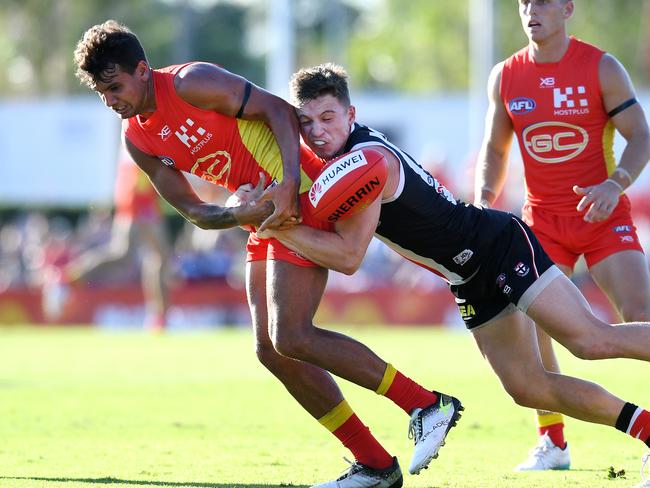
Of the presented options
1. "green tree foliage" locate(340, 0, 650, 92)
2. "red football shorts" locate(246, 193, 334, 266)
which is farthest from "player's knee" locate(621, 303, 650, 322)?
"green tree foliage" locate(340, 0, 650, 92)

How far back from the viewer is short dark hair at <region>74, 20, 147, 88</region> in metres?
6.26

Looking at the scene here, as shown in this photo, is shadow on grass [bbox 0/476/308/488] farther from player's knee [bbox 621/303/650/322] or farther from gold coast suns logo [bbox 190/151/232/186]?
player's knee [bbox 621/303/650/322]

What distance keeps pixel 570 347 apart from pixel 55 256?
1812 cm

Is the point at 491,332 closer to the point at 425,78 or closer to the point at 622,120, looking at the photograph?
the point at 622,120

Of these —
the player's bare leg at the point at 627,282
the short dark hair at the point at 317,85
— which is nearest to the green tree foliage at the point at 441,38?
the player's bare leg at the point at 627,282

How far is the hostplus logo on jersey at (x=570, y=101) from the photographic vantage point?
24.9ft

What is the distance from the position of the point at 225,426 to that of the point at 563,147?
323 cm

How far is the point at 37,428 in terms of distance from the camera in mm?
8867

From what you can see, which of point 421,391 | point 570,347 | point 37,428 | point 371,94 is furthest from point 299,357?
point 371,94

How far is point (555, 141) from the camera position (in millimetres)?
7703

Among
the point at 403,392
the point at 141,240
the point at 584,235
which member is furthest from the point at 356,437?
the point at 141,240

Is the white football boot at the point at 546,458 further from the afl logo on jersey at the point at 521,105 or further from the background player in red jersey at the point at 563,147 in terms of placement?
the afl logo on jersey at the point at 521,105

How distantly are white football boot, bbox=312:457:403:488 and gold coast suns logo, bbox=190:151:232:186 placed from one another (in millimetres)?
1712

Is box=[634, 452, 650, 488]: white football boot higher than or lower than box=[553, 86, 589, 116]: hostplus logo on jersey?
lower
